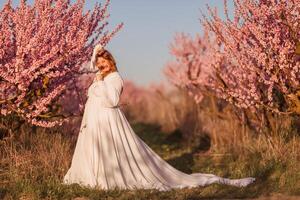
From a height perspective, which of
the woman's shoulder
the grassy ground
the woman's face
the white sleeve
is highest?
the woman's face

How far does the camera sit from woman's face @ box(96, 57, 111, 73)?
10016 millimetres

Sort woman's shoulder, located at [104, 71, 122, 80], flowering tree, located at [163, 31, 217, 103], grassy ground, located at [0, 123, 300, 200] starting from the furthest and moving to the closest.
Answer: flowering tree, located at [163, 31, 217, 103] → woman's shoulder, located at [104, 71, 122, 80] → grassy ground, located at [0, 123, 300, 200]

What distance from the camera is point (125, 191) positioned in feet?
30.8

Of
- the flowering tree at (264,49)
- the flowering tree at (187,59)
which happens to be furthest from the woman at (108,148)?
the flowering tree at (187,59)

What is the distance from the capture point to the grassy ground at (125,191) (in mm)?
9094

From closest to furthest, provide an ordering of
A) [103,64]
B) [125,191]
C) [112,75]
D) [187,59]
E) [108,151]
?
1. [125,191]
2. [108,151]
3. [112,75]
4. [103,64]
5. [187,59]

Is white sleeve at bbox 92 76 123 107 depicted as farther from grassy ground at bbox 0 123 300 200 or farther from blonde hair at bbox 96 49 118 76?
grassy ground at bbox 0 123 300 200

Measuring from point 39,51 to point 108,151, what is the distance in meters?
2.02

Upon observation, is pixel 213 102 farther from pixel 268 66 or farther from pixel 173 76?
pixel 268 66

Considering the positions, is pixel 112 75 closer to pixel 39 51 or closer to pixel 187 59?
pixel 39 51

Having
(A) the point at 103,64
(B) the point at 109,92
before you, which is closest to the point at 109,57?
(A) the point at 103,64

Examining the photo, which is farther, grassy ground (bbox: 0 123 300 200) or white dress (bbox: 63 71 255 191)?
white dress (bbox: 63 71 255 191)

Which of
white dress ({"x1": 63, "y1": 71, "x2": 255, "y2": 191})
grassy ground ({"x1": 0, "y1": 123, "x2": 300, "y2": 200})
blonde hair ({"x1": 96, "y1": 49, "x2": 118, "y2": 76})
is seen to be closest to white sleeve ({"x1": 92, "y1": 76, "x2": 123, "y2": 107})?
white dress ({"x1": 63, "y1": 71, "x2": 255, "y2": 191})

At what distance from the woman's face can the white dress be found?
173 mm
